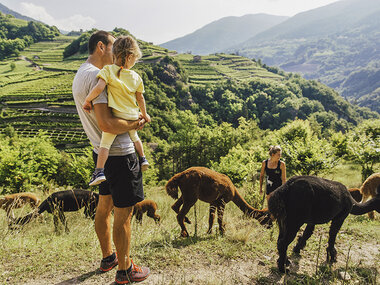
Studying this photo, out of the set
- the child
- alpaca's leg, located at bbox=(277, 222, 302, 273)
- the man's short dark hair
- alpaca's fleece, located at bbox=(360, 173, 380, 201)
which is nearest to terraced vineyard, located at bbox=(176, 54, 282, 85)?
alpaca's fleece, located at bbox=(360, 173, 380, 201)

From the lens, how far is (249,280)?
9.95 feet

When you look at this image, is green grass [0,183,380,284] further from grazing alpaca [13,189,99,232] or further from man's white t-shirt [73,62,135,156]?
man's white t-shirt [73,62,135,156]

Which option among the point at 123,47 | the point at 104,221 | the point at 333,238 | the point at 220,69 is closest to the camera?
the point at 123,47

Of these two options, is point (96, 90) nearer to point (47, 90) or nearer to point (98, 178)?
point (98, 178)

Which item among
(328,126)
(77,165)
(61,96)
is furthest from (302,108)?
(77,165)

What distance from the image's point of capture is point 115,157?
2389mm

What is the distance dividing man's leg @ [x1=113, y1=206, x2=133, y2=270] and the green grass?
46 centimetres

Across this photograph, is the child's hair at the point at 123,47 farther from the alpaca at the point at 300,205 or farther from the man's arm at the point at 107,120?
the alpaca at the point at 300,205

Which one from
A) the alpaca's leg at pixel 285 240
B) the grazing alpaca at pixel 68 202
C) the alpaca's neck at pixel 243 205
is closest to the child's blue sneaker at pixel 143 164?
the alpaca's leg at pixel 285 240

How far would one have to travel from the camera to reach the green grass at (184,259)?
112 inches

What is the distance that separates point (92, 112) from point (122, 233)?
1.37 metres

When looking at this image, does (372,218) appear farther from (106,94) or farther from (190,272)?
(106,94)

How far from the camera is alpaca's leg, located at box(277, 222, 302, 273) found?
11.1 feet

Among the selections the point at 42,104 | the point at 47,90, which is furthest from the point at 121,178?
the point at 47,90
